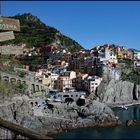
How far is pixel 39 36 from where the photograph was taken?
7325 cm

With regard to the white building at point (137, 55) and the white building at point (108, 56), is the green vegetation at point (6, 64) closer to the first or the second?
the white building at point (108, 56)

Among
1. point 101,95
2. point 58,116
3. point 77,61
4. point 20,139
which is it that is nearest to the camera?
point 20,139

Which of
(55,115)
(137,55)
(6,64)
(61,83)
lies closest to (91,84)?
(61,83)

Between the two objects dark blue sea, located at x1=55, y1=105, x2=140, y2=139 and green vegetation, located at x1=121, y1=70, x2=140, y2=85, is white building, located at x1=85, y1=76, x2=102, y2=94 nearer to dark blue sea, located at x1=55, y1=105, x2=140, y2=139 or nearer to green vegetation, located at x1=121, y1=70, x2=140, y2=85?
green vegetation, located at x1=121, y1=70, x2=140, y2=85

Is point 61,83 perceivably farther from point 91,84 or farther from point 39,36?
point 39,36

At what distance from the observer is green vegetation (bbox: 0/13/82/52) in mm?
68706

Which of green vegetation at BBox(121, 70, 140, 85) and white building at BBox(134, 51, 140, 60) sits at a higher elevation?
white building at BBox(134, 51, 140, 60)

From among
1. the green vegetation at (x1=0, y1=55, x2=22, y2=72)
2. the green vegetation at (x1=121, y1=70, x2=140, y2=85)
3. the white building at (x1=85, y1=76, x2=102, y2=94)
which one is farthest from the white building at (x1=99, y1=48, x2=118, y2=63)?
the green vegetation at (x1=0, y1=55, x2=22, y2=72)

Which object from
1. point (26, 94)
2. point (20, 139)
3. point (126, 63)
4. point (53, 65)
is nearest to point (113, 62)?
point (126, 63)

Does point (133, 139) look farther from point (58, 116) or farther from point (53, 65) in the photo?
point (53, 65)

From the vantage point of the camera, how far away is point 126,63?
208ft

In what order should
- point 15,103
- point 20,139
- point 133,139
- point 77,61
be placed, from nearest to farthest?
1. point 20,139
2. point 133,139
3. point 15,103
4. point 77,61

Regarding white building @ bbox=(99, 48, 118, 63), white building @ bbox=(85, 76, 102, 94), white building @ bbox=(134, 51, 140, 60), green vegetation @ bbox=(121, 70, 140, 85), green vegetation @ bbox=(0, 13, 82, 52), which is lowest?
white building @ bbox=(85, 76, 102, 94)

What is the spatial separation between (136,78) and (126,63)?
5.39 metres
